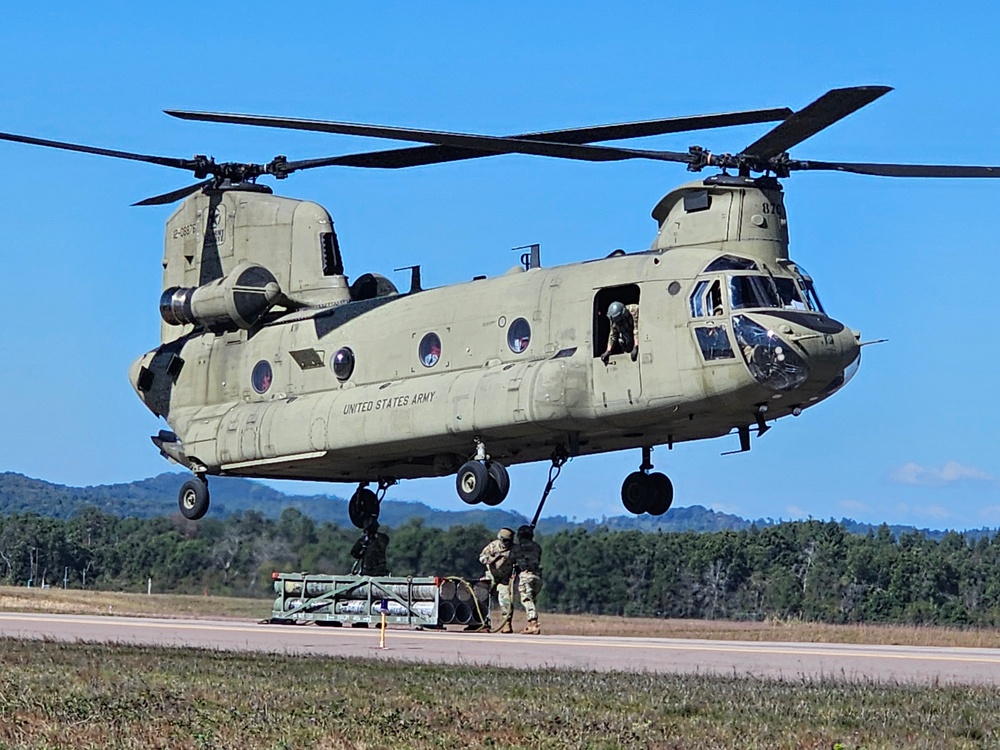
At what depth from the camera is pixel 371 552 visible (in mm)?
32344

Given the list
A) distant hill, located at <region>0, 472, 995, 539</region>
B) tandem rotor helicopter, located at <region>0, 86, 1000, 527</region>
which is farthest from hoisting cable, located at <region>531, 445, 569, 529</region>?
distant hill, located at <region>0, 472, 995, 539</region>

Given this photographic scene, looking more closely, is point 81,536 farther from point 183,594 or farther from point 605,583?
point 605,583

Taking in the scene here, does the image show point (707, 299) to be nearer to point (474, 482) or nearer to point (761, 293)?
point (761, 293)

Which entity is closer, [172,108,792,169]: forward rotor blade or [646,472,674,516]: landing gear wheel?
[172,108,792,169]: forward rotor blade

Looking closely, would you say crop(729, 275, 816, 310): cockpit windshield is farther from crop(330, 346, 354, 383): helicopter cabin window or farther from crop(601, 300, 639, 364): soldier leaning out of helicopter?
crop(330, 346, 354, 383): helicopter cabin window

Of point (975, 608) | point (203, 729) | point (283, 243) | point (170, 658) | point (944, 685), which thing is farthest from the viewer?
point (975, 608)

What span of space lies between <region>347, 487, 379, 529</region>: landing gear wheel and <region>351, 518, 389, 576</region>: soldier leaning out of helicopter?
0.38 feet

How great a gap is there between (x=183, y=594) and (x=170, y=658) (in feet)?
91.8

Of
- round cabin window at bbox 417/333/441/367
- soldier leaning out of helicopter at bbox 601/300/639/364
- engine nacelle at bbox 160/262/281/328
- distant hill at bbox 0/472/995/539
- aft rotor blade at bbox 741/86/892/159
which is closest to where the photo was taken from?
aft rotor blade at bbox 741/86/892/159

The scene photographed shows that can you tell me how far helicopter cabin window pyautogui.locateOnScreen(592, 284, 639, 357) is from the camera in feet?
84.3

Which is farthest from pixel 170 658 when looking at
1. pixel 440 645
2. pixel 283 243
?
pixel 283 243

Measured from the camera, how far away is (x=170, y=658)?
696 inches

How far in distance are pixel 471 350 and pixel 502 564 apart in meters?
3.68

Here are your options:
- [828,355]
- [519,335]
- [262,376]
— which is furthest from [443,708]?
[262,376]
